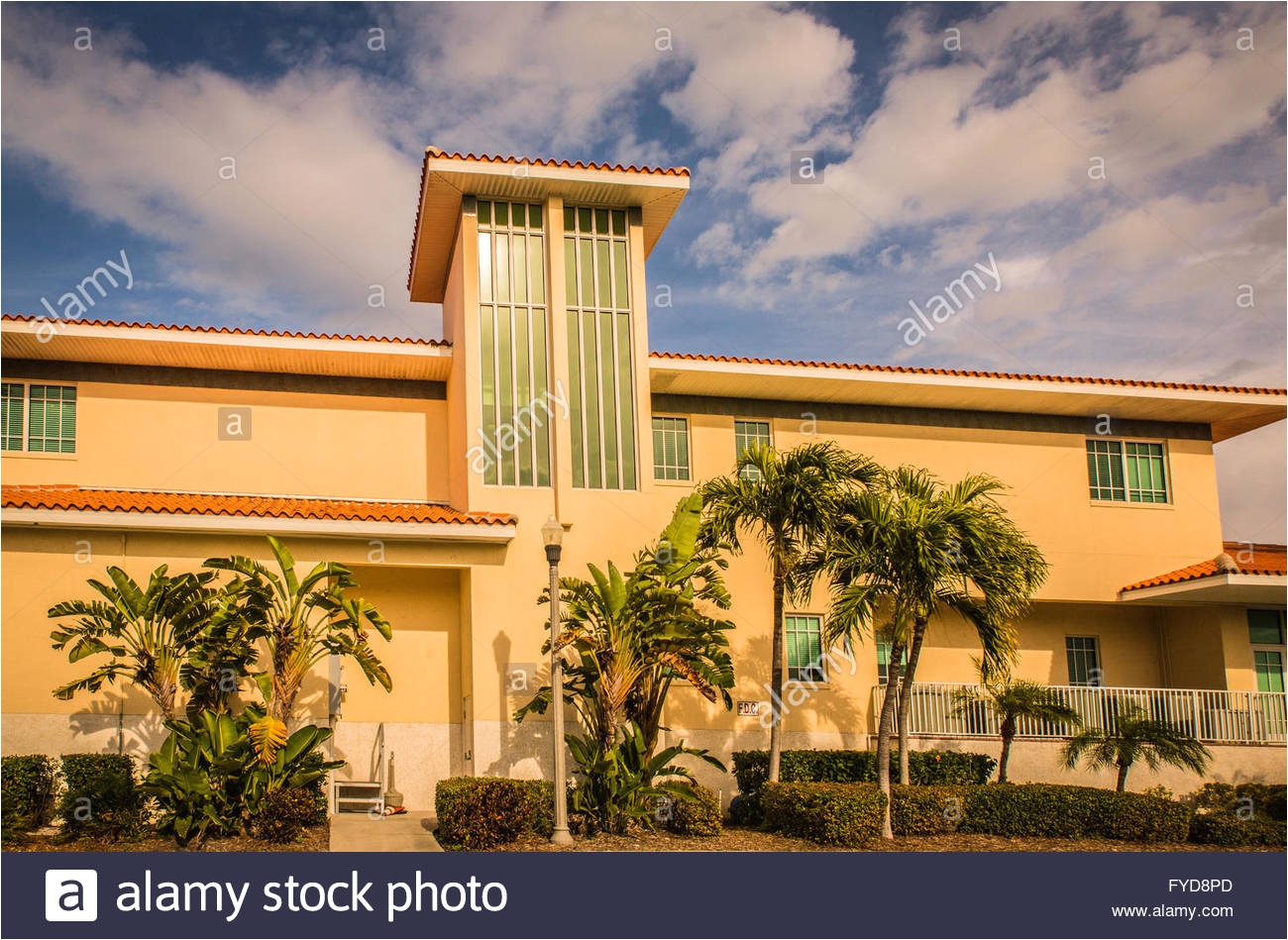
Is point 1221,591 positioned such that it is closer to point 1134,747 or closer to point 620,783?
point 1134,747

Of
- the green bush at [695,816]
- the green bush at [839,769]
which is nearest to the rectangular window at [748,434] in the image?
the green bush at [839,769]

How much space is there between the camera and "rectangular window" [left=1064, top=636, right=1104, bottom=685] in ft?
81.4

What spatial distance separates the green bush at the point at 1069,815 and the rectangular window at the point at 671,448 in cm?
748

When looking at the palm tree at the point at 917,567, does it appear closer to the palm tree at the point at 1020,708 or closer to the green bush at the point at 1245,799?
the palm tree at the point at 1020,708

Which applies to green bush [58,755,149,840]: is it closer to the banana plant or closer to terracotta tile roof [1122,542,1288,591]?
the banana plant

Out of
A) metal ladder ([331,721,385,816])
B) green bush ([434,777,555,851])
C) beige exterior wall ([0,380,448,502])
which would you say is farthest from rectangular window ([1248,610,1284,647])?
metal ladder ([331,721,385,816])

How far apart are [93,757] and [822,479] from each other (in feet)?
35.5

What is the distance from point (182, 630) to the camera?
17359 mm

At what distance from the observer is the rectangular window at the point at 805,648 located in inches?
874

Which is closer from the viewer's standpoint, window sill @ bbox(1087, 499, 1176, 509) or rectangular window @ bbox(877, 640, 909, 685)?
rectangular window @ bbox(877, 640, 909, 685)

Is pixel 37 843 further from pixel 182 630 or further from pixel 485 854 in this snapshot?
pixel 485 854

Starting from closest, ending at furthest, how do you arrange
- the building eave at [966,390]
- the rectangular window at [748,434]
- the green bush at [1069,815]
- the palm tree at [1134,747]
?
the green bush at [1069,815] → the palm tree at [1134,747] → the building eave at [966,390] → the rectangular window at [748,434]

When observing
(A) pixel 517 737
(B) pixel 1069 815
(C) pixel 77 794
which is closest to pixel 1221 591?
(B) pixel 1069 815

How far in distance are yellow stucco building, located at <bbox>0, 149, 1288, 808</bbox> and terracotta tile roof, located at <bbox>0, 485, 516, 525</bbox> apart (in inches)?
3.0
